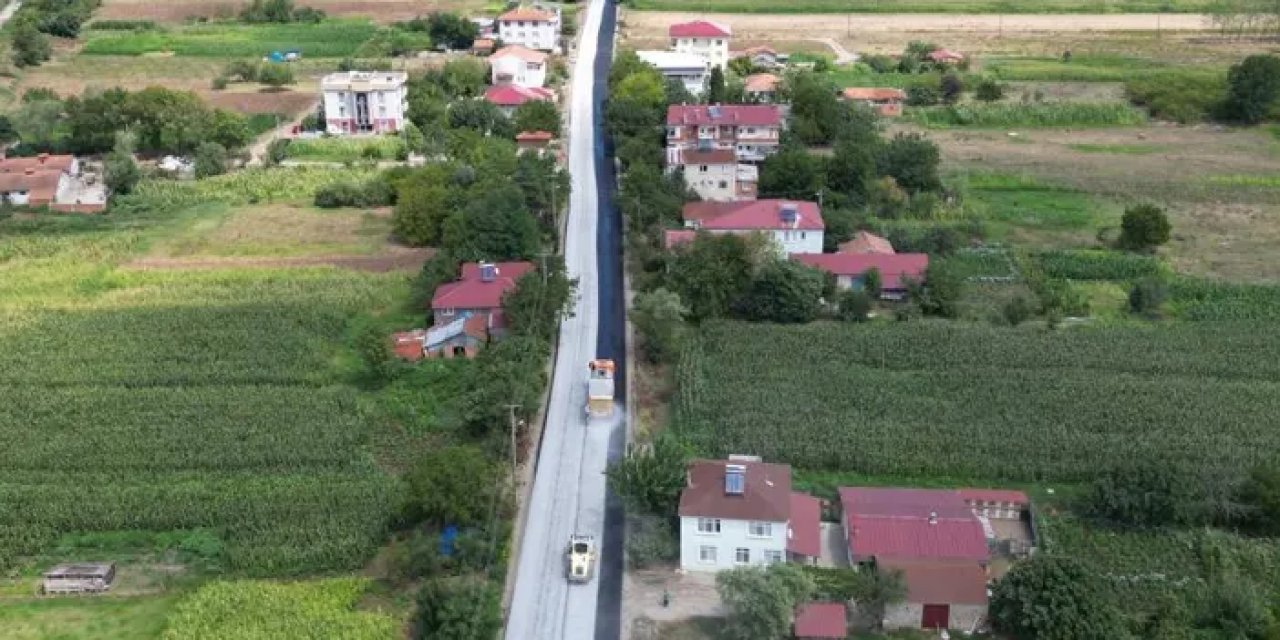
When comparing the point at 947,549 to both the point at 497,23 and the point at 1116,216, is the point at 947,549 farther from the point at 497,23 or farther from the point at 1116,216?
the point at 497,23

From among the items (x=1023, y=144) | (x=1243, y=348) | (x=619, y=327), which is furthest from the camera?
(x=1023, y=144)

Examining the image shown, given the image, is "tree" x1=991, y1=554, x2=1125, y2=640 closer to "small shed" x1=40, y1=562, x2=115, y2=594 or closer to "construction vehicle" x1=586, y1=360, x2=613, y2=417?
"construction vehicle" x1=586, y1=360, x2=613, y2=417

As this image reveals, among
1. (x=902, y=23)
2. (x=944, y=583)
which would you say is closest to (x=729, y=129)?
(x=944, y=583)

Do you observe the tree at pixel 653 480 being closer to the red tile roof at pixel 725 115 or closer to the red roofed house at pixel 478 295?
the red roofed house at pixel 478 295

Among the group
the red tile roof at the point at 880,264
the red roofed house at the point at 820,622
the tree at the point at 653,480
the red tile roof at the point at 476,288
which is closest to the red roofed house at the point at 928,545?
the red roofed house at the point at 820,622

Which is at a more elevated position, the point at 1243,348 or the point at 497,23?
the point at 497,23

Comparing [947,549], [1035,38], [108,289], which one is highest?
[1035,38]

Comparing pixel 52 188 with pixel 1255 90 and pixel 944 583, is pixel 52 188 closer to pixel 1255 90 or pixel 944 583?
pixel 944 583

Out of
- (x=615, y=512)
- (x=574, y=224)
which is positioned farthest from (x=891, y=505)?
(x=574, y=224)
